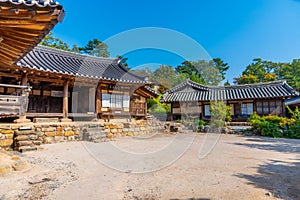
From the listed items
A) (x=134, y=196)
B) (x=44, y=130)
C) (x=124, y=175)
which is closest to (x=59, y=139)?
(x=44, y=130)

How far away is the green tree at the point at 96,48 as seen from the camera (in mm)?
37500

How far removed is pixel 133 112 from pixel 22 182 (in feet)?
32.3

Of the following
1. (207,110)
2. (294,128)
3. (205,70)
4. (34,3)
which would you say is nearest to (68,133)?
(34,3)

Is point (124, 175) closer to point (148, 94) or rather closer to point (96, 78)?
point (96, 78)

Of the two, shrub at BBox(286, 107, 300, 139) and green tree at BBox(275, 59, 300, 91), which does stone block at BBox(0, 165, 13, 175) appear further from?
green tree at BBox(275, 59, 300, 91)

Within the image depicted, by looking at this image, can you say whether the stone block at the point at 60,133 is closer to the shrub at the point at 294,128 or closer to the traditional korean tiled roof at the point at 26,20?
the traditional korean tiled roof at the point at 26,20

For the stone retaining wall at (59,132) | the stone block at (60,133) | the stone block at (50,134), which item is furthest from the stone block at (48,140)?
the stone block at (60,133)

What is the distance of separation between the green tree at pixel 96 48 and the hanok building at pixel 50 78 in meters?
23.3

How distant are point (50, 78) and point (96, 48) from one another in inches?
1197

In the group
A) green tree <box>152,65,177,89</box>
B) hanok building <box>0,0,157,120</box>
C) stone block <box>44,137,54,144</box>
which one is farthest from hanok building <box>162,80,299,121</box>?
stone block <box>44,137,54,144</box>

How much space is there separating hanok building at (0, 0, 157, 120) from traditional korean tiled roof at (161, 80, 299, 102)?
29.1 feet

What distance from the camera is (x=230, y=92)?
70.8 feet

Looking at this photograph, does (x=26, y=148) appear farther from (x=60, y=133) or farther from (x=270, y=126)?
(x=270, y=126)

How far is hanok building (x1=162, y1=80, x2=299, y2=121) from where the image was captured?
61.1ft
